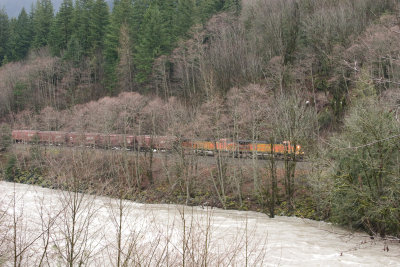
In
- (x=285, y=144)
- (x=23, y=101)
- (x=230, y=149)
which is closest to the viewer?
(x=285, y=144)

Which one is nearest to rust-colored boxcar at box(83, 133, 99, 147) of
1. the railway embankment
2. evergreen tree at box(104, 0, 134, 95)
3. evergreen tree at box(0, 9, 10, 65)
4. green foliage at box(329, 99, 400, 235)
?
the railway embankment

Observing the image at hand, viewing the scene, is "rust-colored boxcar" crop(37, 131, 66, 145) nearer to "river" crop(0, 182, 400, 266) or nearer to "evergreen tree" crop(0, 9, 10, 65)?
"river" crop(0, 182, 400, 266)

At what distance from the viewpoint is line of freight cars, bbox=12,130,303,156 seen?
86.2 ft

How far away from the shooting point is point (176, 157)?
90.0 ft

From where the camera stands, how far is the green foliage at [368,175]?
571 inches

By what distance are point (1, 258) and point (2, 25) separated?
255 ft

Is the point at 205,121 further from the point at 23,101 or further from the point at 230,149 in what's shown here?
the point at 23,101

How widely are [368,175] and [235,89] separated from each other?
619 inches

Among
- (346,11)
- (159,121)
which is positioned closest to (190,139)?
(159,121)

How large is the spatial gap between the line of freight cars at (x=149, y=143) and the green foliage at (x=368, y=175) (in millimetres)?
5300

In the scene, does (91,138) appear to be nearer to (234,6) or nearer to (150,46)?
(150,46)

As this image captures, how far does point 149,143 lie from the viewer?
106 feet

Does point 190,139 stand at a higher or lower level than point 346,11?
lower

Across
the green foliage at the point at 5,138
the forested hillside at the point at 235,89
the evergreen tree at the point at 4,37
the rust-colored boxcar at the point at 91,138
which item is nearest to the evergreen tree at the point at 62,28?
the forested hillside at the point at 235,89
